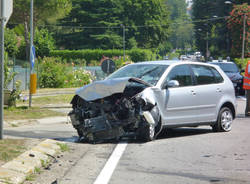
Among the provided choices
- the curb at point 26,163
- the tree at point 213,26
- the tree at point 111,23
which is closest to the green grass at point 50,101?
the curb at point 26,163

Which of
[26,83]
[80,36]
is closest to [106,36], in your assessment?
[80,36]

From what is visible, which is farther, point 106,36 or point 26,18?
point 106,36

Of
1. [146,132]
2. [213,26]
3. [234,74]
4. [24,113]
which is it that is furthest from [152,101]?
[213,26]

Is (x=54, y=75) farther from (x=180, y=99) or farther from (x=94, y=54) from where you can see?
(x=94, y=54)

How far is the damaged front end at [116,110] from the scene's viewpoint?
10.2 m

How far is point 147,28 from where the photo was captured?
89.2 m

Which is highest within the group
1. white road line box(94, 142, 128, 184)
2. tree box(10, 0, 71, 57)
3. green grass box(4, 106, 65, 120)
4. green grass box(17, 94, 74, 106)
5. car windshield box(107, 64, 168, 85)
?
tree box(10, 0, 71, 57)

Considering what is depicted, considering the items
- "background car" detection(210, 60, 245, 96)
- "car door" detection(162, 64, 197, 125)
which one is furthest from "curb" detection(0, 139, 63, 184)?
"background car" detection(210, 60, 245, 96)

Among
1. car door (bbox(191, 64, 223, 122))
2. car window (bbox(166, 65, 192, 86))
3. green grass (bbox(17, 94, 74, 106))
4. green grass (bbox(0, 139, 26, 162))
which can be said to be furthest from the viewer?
green grass (bbox(17, 94, 74, 106))

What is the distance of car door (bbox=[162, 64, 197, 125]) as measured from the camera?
1098cm

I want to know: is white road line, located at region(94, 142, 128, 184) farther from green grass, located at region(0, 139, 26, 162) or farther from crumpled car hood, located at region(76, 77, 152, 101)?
green grass, located at region(0, 139, 26, 162)

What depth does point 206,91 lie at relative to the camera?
11812 millimetres

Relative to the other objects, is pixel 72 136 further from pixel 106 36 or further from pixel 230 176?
pixel 106 36

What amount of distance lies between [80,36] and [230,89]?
247 ft
